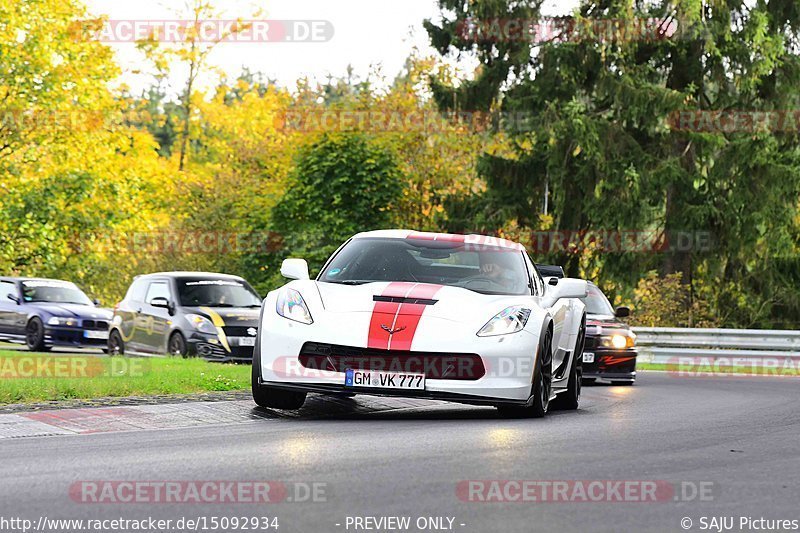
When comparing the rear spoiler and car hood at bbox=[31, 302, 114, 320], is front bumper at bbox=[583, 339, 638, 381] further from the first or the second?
car hood at bbox=[31, 302, 114, 320]

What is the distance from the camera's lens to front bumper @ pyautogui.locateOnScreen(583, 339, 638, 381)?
1902 cm

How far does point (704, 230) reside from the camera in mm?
35188

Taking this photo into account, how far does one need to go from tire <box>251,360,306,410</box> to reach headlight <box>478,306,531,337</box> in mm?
1880

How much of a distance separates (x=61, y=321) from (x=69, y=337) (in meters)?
0.41

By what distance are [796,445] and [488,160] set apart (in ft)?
91.2

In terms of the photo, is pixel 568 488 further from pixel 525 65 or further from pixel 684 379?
pixel 525 65

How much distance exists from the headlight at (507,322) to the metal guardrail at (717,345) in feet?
49.7

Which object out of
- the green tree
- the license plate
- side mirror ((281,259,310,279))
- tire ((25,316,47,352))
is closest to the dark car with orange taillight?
side mirror ((281,259,310,279))

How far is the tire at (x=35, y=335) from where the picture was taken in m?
28.6

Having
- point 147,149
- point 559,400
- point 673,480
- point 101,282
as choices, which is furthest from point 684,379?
point 147,149

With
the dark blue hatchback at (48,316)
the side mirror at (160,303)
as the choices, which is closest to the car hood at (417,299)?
the side mirror at (160,303)

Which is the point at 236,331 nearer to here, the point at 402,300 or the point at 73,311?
the point at 73,311

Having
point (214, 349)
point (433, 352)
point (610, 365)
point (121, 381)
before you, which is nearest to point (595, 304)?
point (610, 365)

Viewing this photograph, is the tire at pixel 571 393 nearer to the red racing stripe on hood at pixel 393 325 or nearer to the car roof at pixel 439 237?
the car roof at pixel 439 237
